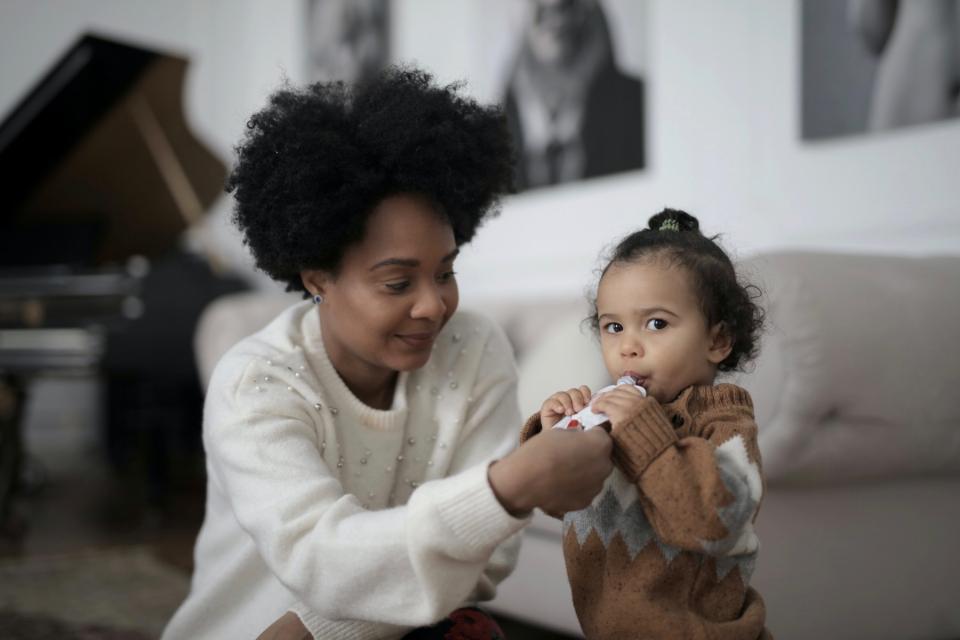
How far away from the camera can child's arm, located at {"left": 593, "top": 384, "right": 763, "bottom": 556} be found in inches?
38.1

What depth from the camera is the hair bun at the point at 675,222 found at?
1175 millimetres

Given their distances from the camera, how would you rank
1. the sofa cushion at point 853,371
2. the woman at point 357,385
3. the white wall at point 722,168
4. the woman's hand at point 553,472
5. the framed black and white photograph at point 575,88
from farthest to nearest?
the framed black and white photograph at point 575,88 < the white wall at point 722,168 < the sofa cushion at point 853,371 < the woman at point 357,385 < the woman's hand at point 553,472

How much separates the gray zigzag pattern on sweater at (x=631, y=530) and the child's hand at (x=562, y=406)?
0.11 meters

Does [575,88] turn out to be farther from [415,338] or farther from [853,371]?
[415,338]

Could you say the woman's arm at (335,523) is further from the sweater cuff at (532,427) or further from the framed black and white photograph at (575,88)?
the framed black and white photograph at (575,88)

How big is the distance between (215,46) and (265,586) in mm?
5304

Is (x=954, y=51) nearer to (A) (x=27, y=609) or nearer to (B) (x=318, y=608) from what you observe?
(B) (x=318, y=608)

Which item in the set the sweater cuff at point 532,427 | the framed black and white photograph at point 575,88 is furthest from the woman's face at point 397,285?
the framed black and white photograph at point 575,88

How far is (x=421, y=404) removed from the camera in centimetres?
150

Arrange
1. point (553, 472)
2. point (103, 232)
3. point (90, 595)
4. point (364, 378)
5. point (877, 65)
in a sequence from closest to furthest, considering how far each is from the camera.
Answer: point (553, 472), point (364, 378), point (877, 65), point (90, 595), point (103, 232)

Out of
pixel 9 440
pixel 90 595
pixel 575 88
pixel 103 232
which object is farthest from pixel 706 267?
pixel 103 232

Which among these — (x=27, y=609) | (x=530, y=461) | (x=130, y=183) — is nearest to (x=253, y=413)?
(x=530, y=461)

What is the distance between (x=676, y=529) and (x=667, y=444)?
3.4 inches

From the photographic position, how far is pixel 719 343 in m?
1.14
